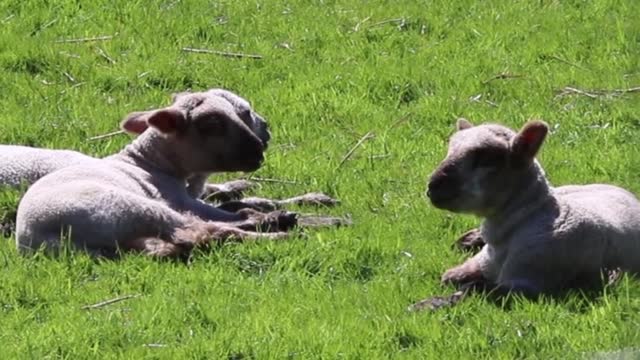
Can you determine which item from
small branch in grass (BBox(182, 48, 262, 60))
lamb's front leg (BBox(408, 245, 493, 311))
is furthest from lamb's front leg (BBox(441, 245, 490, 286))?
small branch in grass (BBox(182, 48, 262, 60))

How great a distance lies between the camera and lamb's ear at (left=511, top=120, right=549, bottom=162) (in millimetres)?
8344

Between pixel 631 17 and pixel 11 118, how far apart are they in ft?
18.7

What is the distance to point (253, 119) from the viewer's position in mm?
10727

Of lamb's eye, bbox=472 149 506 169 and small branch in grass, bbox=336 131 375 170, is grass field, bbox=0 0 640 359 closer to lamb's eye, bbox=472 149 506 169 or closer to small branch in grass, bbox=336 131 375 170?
small branch in grass, bbox=336 131 375 170

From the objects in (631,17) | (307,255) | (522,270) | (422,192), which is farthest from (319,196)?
(631,17)

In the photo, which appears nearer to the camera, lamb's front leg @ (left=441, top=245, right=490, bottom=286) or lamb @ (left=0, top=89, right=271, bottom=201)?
lamb's front leg @ (left=441, top=245, right=490, bottom=286)

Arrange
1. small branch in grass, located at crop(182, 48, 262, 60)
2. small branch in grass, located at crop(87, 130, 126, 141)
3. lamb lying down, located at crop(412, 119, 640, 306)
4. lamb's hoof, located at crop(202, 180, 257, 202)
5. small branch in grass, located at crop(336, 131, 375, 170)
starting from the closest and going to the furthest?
lamb lying down, located at crop(412, 119, 640, 306) < lamb's hoof, located at crop(202, 180, 257, 202) < small branch in grass, located at crop(336, 131, 375, 170) < small branch in grass, located at crop(87, 130, 126, 141) < small branch in grass, located at crop(182, 48, 262, 60)

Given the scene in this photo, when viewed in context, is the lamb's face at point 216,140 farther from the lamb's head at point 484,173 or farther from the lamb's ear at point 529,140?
the lamb's ear at point 529,140

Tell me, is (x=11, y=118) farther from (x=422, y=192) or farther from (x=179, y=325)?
(x=179, y=325)

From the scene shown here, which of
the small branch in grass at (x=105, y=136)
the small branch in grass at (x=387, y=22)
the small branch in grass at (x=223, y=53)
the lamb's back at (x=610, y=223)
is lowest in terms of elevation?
the small branch in grass at (x=387, y=22)

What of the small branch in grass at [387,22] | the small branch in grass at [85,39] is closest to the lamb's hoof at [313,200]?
the small branch in grass at [85,39]

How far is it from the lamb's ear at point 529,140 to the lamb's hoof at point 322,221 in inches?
65.5

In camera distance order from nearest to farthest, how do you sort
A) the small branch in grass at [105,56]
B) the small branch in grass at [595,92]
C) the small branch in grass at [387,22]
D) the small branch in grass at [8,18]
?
the small branch in grass at [595,92]
the small branch in grass at [105,56]
the small branch in grass at [8,18]
the small branch in grass at [387,22]

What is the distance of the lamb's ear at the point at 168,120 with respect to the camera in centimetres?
1020
